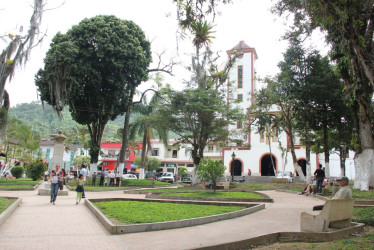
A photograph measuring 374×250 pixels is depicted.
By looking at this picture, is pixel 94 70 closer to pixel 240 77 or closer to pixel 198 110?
pixel 198 110

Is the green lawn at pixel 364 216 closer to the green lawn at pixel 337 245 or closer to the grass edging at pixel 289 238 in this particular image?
the grass edging at pixel 289 238

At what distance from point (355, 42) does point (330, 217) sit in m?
3.92

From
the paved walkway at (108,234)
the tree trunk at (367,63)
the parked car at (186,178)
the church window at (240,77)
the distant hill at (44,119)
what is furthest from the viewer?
the distant hill at (44,119)

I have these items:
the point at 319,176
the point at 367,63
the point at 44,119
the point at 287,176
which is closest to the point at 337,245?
the point at 367,63

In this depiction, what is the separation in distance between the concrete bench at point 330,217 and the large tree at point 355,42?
2.80 meters

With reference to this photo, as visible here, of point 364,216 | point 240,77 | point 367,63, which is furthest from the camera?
point 240,77

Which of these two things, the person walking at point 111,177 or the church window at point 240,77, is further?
the church window at point 240,77

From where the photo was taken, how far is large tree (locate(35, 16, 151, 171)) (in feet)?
72.6

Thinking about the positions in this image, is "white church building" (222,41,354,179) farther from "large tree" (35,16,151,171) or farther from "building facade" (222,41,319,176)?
"large tree" (35,16,151,171)

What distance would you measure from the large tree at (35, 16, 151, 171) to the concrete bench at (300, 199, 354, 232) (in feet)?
65.5

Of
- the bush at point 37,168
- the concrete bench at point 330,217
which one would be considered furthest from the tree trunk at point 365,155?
the bush at point 37,168

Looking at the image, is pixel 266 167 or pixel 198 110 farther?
pixel 266 167

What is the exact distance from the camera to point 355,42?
6.80 metres

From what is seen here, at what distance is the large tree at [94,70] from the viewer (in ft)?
72.6
